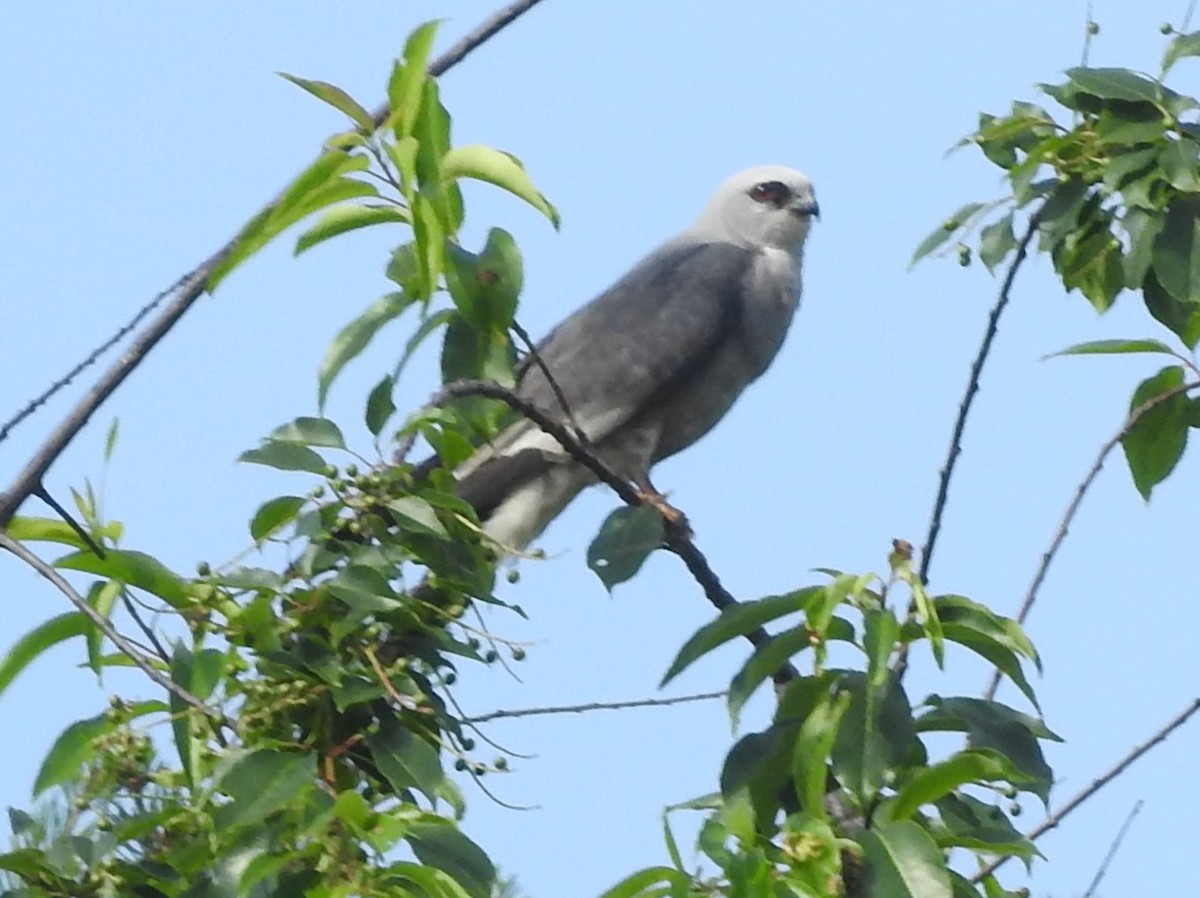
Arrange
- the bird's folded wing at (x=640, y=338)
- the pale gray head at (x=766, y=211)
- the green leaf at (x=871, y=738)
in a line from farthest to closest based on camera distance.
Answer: the pale gray head at (x=766, y=211) → the bird's folded wing at (x=640, y=338) → the green leaf at (x=871, y=738)

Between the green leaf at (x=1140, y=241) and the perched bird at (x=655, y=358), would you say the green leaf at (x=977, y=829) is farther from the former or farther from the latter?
the perched bird at (x=655, y=358)

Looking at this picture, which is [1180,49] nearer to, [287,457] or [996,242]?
[996,242]

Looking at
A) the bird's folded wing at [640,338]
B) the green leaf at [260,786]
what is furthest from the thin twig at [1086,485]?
the bird's folded wing at [640,338]

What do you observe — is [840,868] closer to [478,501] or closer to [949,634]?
[949,634]

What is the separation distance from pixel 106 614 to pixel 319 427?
0.40m

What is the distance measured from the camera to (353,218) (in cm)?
246

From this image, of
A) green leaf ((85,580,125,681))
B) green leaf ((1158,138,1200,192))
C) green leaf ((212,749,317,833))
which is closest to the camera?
green leaf ((212,749,317,833))

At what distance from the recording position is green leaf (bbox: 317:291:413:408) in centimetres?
265

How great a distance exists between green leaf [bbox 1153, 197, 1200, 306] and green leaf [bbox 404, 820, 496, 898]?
166 cm

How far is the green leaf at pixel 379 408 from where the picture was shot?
2656 mm

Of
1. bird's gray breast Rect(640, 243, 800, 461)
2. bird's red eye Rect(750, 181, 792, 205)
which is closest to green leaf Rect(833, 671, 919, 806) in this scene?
bird's gray breast Rect(640, 243, 800, 461)

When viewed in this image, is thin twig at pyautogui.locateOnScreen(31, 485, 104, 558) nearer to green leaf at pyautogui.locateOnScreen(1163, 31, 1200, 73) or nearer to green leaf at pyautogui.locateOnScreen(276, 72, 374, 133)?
green leaf at pyautogui.locateOnScreen(276, 72, 374, 133)

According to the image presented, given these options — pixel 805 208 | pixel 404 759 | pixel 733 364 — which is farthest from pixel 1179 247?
pixel 805 208

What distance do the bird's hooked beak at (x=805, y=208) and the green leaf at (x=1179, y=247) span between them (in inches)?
145
